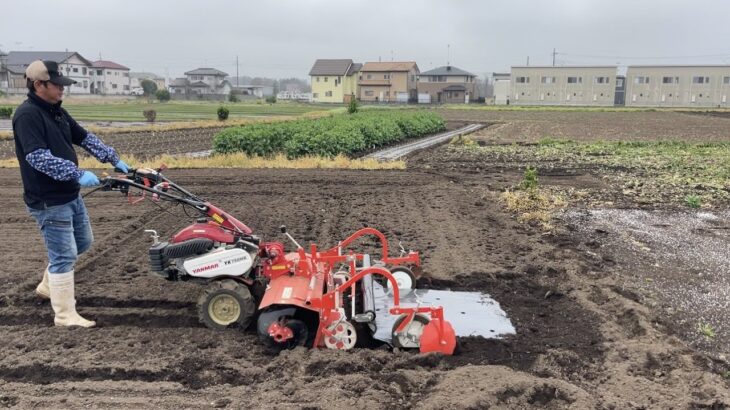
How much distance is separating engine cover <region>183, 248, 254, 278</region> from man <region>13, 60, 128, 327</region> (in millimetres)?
1013

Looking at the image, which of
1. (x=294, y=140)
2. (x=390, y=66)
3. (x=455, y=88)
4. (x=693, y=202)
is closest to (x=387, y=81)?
(x=390, y=66)

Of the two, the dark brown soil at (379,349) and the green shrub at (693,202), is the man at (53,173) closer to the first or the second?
the dark brown soil at (379,349)

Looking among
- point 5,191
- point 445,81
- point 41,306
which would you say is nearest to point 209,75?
point 445,81

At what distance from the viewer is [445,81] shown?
313 ft

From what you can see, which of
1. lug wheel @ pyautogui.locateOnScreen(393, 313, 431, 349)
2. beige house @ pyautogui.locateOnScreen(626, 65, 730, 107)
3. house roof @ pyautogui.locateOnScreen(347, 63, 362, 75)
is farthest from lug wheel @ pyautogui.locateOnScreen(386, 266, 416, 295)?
beige house @ pyautogui.locateOnScreen(626, 65, 730, 107)

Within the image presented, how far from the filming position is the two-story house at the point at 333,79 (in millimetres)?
92000

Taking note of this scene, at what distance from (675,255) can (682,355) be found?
3152mm

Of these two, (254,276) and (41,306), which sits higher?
(254,276)

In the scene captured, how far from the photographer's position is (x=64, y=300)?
4.89 metres

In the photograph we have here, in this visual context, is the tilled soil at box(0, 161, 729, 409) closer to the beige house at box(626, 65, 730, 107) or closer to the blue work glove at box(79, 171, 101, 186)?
the blue work glove at box(79, 171, 101, 186)

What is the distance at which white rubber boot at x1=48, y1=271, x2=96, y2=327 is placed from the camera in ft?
15.9

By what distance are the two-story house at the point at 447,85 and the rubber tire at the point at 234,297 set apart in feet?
291

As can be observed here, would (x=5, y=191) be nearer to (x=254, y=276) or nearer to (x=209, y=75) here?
(x=254, y=276)

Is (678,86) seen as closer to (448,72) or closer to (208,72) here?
(448,72)
